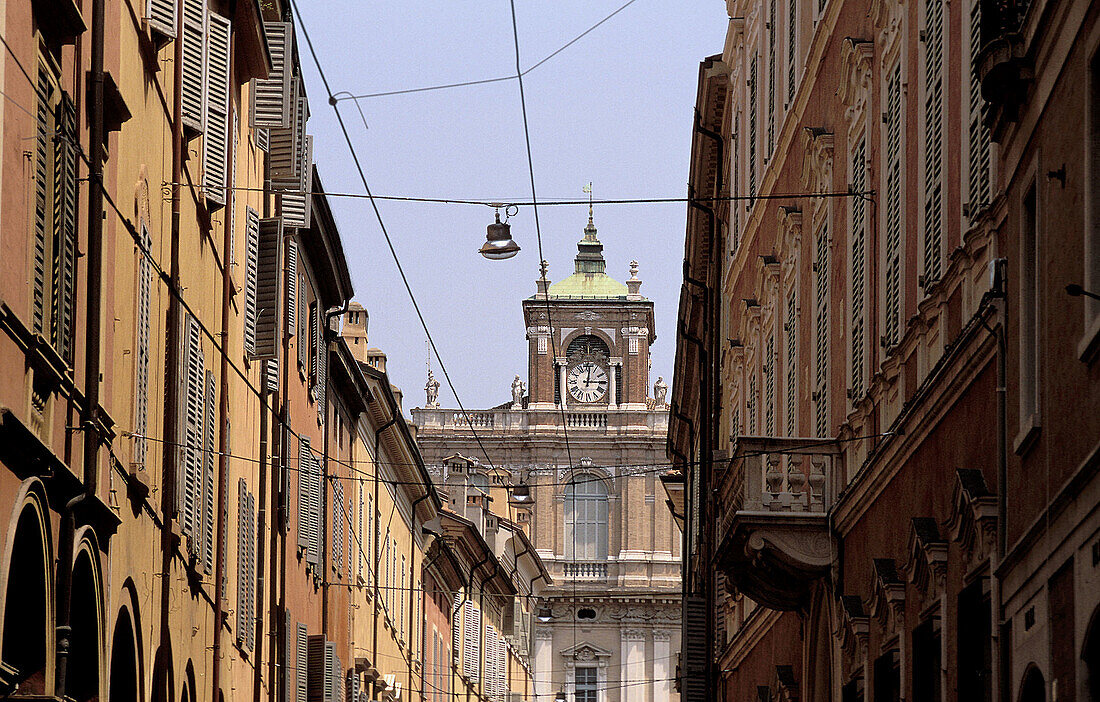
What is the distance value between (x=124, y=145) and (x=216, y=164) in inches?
178

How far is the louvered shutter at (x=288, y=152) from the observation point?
22.9m

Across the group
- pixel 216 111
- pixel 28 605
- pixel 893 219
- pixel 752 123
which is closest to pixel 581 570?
pixel 752 123

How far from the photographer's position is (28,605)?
11.3 meters

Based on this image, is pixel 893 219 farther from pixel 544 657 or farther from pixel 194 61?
pixel 544 657

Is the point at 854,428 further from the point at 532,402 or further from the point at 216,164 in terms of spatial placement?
the point at 532,402

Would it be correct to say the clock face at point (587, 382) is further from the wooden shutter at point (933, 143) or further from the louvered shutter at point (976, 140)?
the louvered shutter at point (976, 140)

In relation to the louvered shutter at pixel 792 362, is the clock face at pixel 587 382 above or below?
above

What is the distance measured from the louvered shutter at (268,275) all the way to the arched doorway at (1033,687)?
12.0 m

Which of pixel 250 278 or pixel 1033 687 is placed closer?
pixel 1033 687

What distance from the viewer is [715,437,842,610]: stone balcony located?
61.7 ft

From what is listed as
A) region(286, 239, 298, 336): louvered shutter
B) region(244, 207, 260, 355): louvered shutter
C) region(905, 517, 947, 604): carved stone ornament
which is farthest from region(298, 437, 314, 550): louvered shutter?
region(905, 517, 947, 604): carved stone ornament

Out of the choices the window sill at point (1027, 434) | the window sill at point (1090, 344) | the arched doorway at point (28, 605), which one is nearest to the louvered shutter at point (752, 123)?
the window sill at point (1027, 434)

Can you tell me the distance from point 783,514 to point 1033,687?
8.40 meters

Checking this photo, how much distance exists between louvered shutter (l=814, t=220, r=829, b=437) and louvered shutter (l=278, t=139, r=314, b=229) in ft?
19.2
